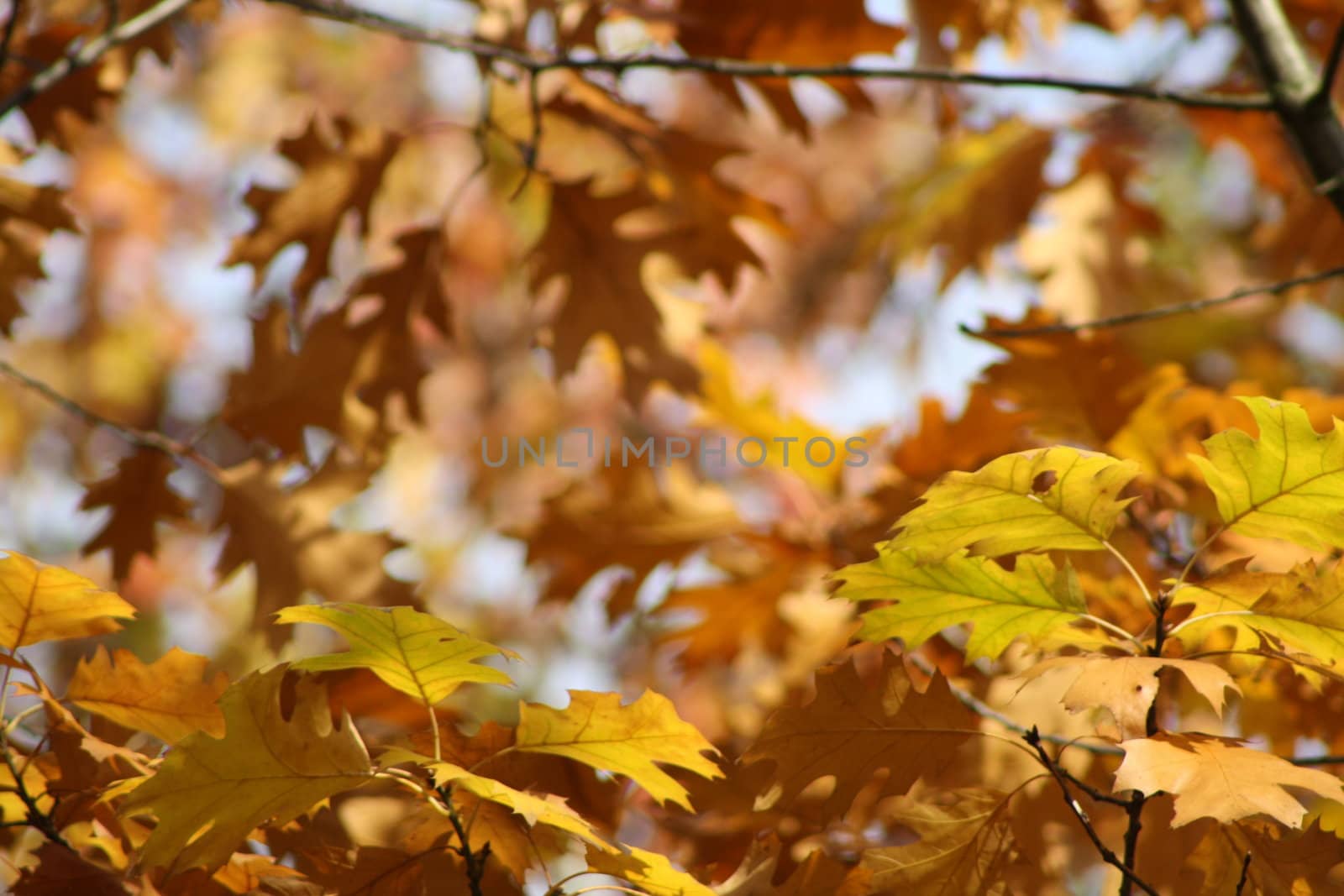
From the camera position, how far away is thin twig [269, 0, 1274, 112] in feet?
3.11

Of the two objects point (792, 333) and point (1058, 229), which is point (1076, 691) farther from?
point (792, 333)

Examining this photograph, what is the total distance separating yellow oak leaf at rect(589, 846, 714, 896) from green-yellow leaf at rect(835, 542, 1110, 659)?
20 cm

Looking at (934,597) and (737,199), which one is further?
(737,199)

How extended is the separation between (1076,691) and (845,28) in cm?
109

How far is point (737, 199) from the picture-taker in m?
1.54

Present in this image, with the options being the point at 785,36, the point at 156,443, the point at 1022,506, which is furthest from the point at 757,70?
the point at 156,443

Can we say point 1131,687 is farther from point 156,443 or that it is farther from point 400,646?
point 156,443

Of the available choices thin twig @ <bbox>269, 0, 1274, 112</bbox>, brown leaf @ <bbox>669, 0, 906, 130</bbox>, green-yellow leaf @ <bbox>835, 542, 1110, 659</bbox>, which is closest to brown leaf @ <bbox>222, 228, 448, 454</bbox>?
thin twig @ <bbox>269, 0, 1274, 112</bbox>

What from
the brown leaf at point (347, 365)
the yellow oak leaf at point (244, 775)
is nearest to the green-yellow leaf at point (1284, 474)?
the yellow oak leaf at point (244, 775)

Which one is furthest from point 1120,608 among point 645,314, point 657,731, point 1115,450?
point 645,314

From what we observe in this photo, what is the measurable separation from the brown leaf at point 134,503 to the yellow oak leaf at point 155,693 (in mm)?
658

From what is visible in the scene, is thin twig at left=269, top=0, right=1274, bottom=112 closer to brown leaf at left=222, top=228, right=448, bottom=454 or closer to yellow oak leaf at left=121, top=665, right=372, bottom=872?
brown leaf at left=222, top=228, right=448, bottom=454

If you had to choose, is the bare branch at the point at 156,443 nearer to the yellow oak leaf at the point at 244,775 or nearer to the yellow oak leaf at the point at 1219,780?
the yellow oak leaf at the point at 244,775

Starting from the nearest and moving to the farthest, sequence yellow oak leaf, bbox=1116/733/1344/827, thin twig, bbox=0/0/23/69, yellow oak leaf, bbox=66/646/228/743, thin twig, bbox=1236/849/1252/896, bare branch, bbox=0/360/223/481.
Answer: yellow oak leaf, bbox=1116/733/1344/827
thin twig, bbox=1236/849/1252/896
yellow oak leaf, bbox=66/646/228/743
thin twig, bbox=0/0/23/69
bare branch, bbox=0/360/223/481
